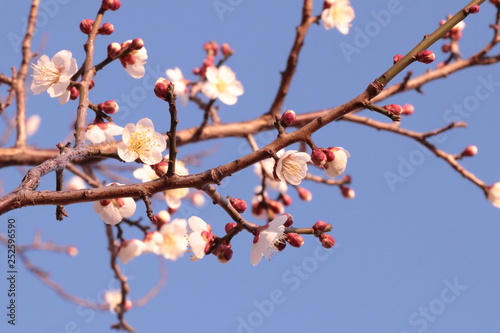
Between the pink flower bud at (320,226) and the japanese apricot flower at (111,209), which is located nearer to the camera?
the pink flower bud at (320,226)

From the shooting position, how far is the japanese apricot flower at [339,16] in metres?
2.96

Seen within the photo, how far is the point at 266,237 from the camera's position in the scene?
4.49ft

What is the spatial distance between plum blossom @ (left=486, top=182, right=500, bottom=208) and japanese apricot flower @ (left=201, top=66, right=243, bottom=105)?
1.42 meters

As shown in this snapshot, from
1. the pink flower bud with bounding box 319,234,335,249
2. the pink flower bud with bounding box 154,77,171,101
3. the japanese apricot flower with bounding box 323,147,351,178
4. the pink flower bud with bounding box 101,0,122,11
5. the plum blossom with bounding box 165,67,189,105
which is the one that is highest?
the plum blossom with bounding box 165,67,189,105

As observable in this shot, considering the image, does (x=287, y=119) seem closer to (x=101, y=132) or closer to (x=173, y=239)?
(x=101, y=132)

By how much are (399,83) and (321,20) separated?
0.56 meters

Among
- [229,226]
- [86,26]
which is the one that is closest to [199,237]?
[229,226]

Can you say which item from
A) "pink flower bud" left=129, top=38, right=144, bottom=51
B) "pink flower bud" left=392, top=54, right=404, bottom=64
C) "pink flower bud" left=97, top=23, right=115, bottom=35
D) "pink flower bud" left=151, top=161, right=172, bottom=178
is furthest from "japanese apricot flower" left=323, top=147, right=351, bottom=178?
"pink flower bud" left=97, top=23, right=115, bottom=35

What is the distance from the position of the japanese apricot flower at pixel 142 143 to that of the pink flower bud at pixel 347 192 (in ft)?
5.40

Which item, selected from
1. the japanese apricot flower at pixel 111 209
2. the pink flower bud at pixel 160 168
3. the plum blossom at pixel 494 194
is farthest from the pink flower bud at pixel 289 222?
the plum blossom at pixel 494 194

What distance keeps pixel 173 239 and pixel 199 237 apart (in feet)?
4.27

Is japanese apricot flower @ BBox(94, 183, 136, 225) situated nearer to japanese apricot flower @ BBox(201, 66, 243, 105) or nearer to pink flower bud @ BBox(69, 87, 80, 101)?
pink flower bud @ BBox(69, 87, 80, 101)

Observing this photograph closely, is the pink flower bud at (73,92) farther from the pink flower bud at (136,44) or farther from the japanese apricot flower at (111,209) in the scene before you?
the japanese apricot flower at (111,209)

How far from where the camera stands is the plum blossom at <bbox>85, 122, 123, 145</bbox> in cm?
160
